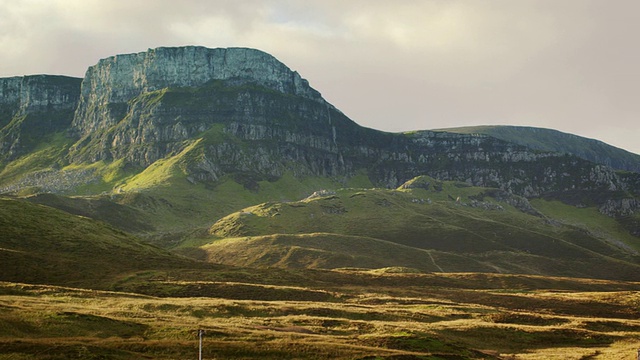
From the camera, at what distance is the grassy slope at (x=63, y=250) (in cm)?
12475

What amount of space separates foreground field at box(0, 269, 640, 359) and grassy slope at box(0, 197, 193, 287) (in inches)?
561

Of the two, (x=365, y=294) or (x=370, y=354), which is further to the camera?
(x=365, y=294)

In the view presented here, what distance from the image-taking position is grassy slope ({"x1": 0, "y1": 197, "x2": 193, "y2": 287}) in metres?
125

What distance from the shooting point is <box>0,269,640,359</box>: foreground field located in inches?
2459

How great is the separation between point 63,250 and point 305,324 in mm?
88644

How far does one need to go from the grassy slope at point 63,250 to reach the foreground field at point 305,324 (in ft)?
46.8

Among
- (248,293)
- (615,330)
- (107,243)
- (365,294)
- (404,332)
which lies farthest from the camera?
(107,243)

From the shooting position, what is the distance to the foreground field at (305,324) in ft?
205

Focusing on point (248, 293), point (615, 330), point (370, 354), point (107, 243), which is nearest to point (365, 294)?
point (248, 293)

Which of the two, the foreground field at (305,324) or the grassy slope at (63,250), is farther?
the grassy slope at (63,250)

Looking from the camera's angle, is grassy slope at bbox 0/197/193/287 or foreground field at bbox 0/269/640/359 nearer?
foreground field at bbox 0/269/640/359

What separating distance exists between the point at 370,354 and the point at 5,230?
124 metres

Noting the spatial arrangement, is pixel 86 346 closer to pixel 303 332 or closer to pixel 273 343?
pixel 273 343

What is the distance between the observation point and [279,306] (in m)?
98.2
